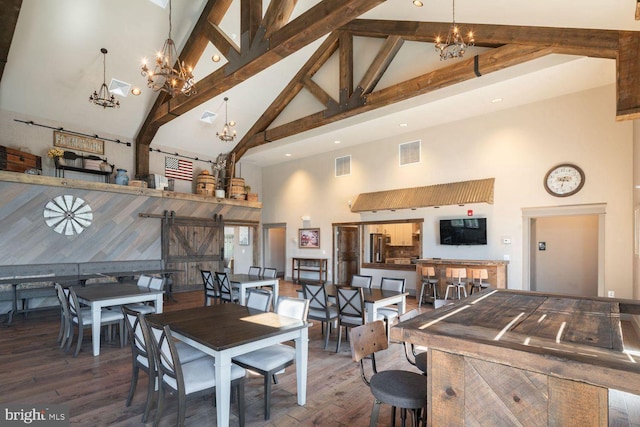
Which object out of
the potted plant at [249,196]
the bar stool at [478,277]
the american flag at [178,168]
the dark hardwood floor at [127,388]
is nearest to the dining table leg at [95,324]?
the dark hardwood floor at [127,388]

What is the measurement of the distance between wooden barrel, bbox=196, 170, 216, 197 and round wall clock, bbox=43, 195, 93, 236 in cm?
291

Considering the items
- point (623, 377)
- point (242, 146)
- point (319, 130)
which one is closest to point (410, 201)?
point (319, 130)

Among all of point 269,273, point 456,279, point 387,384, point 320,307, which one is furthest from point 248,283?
point 456,279

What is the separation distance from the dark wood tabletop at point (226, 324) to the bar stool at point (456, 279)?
4781 mm

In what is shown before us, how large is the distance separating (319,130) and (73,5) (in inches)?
221

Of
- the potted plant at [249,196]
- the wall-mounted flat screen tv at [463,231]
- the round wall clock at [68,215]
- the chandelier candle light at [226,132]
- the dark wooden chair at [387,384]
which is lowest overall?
the dark wooden chair at [387,384]

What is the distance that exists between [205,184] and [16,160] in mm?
4280

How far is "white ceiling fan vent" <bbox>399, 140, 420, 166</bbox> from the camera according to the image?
29.3ft

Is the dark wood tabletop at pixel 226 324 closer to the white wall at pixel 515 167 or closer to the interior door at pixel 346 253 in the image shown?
the white wall at pixel 515 167

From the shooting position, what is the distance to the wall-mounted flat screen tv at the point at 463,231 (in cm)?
A: 771

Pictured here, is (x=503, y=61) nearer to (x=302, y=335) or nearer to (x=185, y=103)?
(x=302, y=335)

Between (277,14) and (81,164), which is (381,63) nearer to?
(277,14)

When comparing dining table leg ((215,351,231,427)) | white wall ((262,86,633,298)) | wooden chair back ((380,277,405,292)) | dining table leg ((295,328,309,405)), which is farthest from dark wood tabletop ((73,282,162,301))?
white wall ((262,86,633,298))

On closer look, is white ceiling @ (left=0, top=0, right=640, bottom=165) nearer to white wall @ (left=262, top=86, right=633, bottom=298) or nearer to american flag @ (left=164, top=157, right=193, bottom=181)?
white wall @ (left=262, top=86, right=633, bottom=298)
